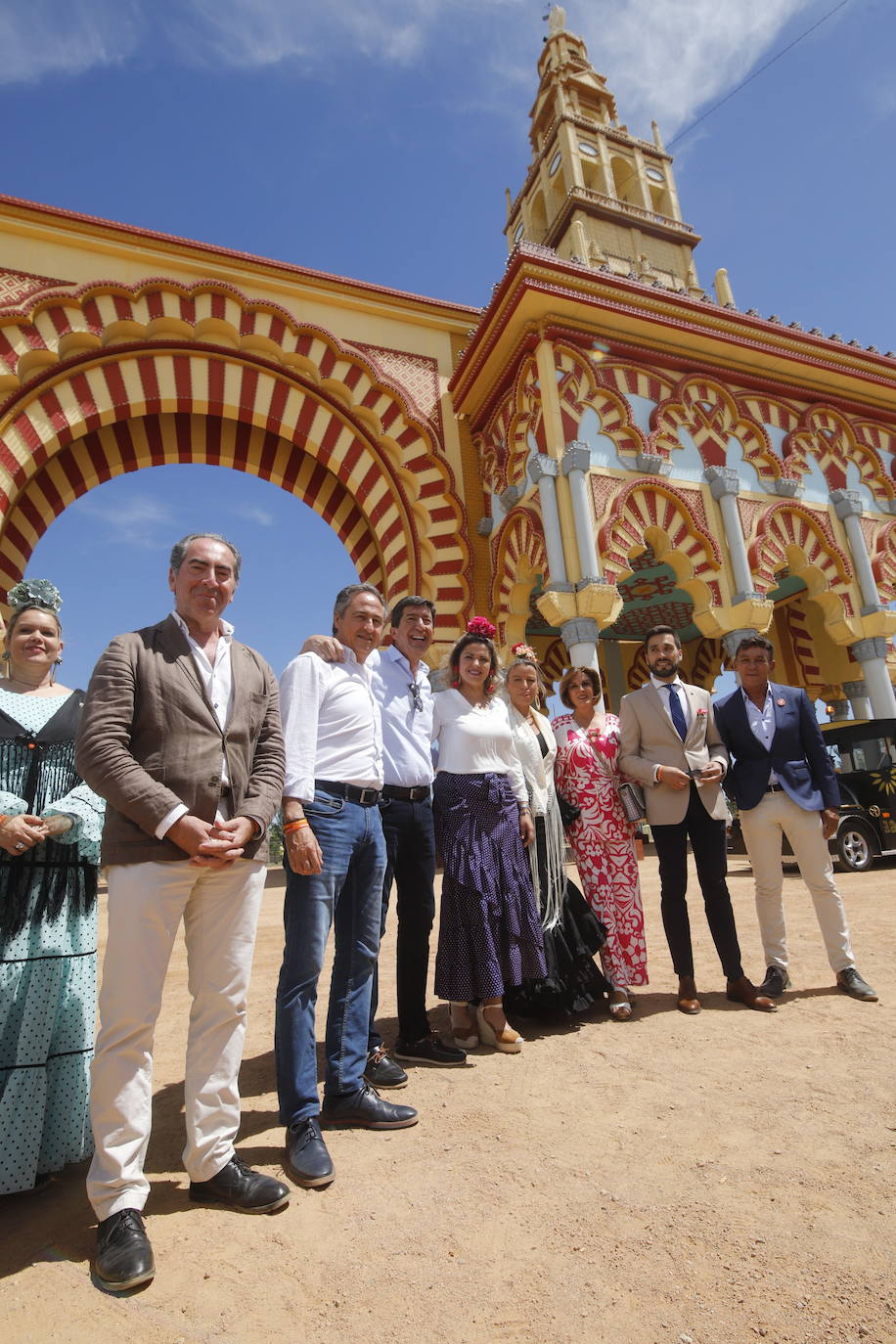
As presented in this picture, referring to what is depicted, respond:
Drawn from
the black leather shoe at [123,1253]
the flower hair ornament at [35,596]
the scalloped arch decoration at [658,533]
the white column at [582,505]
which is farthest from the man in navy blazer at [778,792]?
the scalloped arch decoration at [658,533]

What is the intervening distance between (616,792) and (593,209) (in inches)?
827

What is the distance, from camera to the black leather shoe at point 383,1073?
264cm

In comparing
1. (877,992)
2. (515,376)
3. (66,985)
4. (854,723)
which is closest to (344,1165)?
(66,985)

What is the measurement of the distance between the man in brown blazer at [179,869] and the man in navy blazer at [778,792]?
2596 millimetres

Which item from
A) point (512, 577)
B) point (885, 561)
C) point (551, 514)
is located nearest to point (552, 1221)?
point (551, 514)

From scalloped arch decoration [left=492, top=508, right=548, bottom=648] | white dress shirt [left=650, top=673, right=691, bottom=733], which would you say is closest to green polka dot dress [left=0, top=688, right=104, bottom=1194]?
white dress shirt [left=650, top=673, right=691, bottom=733]

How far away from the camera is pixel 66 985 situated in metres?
2.18

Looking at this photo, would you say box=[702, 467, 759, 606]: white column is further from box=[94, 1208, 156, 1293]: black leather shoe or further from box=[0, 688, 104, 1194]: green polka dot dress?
box=[94, 1208, 156, 1293]: black leather shoe

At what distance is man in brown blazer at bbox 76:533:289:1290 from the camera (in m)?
1.76

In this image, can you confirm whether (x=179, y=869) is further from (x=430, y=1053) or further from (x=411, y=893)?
(x=430, y=1053)

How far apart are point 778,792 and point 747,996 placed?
3.25ft

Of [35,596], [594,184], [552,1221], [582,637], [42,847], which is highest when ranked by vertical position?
[594,184]

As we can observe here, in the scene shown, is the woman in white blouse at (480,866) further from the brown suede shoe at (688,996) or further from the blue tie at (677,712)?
the blue tie at (677,712)

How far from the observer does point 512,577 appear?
32.7ft
